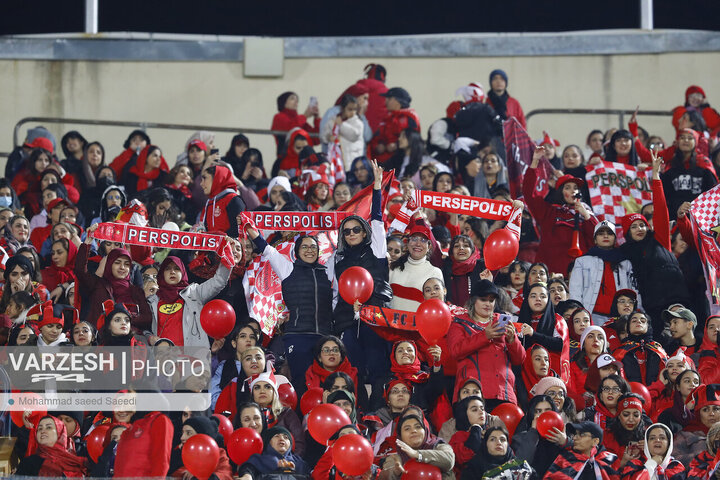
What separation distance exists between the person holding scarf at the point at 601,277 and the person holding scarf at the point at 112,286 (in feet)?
13.0

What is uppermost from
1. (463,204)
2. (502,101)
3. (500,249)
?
(502,101)

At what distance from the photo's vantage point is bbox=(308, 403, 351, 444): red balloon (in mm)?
12227

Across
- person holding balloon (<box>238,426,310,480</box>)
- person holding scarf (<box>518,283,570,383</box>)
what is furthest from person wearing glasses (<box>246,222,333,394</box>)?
person holding scarf (<box>518,283,570,383</box>)

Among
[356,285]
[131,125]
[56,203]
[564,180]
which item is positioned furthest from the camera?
[131,125]

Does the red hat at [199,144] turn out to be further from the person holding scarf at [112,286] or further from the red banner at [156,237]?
the person holding scarf at [112,286]

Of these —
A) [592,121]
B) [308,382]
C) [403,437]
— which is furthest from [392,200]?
[592,121]

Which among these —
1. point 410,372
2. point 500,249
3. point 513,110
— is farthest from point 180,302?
point 513,110

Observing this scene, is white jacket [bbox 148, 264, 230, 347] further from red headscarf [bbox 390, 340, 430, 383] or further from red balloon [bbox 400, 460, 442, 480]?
red balloon [bbox 400, 460, 442, 480]

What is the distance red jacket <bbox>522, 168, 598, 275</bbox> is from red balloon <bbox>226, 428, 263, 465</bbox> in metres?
4.72

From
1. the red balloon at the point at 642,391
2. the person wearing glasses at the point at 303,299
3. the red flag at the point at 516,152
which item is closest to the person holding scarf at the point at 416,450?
the person wearing glasses at the point at 303,299

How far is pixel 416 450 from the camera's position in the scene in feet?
40.1

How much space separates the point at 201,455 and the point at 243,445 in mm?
532

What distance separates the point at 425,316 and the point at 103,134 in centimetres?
1016

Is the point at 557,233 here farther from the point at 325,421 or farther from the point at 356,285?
the point at 325,421
